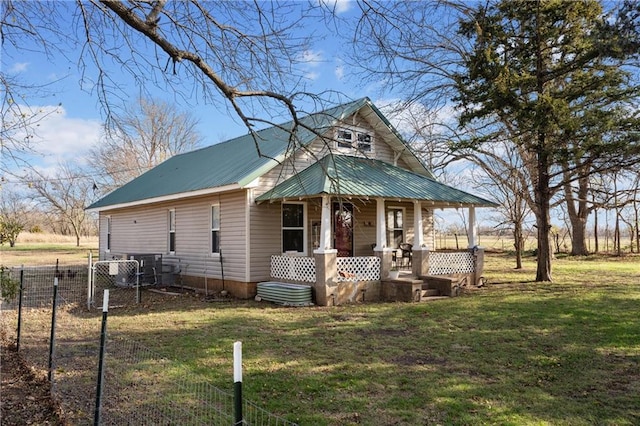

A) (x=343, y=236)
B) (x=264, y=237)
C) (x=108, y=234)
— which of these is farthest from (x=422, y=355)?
(x=108, y=234)

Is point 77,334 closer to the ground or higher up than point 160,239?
closer to the ground

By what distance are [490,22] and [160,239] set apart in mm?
13877

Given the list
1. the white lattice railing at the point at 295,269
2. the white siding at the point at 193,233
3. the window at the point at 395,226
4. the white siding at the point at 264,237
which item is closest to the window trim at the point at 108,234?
the white siding at the point at 193,233

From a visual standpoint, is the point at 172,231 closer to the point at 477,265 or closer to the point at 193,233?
the point at 193,233

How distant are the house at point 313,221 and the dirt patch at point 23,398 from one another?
6.44 meters

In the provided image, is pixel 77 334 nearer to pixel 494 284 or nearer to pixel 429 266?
pixel 429 266

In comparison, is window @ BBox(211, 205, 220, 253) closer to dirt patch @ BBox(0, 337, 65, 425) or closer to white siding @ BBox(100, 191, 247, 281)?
white siding @ BBox(100, 191, 247, 281)

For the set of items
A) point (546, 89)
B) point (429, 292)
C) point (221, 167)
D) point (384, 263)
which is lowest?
point (429, 292)

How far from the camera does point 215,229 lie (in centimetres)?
1488

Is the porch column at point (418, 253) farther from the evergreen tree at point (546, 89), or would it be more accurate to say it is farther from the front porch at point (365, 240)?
the evergreen tree at point (546, 89)

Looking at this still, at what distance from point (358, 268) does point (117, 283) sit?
9.67 m

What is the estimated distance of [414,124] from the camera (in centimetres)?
1992

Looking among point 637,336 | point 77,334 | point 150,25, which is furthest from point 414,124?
point 150,25

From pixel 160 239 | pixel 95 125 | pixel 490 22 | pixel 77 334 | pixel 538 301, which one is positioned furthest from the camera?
pixel 160 239
